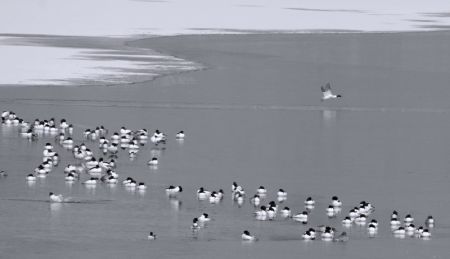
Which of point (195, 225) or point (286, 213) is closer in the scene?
point (195, 225)

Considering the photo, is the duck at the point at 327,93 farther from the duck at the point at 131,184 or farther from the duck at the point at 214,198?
the duck at the point at 214,198

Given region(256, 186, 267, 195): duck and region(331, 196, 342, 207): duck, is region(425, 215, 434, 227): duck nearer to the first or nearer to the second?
region(331, 196, 342, 207): duck

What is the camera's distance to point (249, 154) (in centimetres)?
2391

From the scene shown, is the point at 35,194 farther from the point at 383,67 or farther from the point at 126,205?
the point at 383,67

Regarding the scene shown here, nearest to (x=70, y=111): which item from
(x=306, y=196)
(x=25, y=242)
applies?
(x=306, y=196)

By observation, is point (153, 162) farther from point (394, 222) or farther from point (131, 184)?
point (394, 222)

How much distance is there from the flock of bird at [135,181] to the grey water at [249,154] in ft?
0.50

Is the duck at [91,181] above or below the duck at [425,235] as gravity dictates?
above

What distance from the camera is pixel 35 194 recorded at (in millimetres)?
19906

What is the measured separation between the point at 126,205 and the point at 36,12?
1244 inches

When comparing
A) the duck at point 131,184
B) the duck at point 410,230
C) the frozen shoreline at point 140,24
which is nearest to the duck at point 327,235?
the duck at point 410,230

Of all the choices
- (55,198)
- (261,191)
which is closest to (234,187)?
(261,191)

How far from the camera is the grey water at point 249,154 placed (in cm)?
1736

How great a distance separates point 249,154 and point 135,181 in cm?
348
